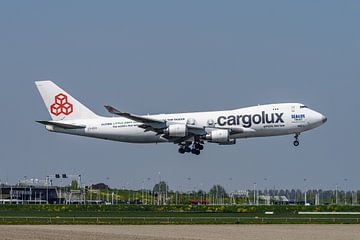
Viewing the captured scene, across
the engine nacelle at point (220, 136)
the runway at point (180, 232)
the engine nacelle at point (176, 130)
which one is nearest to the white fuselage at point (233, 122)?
the engine nacelle at point (220, 136)

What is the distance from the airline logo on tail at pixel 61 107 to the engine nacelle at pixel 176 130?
15247mm

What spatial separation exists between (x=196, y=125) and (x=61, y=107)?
62.4 ft

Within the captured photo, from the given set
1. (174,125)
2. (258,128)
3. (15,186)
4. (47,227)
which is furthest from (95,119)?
(15,186)

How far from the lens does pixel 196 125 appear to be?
105125 mm

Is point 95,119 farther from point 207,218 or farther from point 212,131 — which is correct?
point 207,218

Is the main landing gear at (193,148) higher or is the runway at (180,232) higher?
the main landing gear at (193,148)

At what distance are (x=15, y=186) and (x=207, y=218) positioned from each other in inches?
4449

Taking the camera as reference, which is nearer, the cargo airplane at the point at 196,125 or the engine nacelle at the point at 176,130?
the cargo airplane at the point at 196,125

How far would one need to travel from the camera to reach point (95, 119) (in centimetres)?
11025

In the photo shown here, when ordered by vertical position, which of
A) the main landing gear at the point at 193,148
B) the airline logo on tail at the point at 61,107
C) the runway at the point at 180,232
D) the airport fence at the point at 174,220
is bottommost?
the runway at the point at 180,232

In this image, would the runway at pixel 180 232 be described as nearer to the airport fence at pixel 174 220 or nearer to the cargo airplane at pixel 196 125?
the airport fence at pixel 174 220

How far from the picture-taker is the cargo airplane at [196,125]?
102 metres

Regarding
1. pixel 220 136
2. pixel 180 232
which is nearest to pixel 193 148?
pixel 220 136

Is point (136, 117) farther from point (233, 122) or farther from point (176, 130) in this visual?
point (233, 122)
